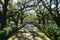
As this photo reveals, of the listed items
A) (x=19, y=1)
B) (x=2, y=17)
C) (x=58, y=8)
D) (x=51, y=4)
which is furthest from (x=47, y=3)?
(x=19, y=1)

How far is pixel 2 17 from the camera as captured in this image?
778 inches

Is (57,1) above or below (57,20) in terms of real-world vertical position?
above

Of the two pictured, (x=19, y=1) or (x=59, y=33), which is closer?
(x=59, y=33)

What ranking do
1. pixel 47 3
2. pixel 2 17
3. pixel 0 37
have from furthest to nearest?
pixel 47 3
pixel 2 17
pixel 0 37

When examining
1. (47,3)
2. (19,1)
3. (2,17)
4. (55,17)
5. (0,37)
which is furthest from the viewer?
(19,1)

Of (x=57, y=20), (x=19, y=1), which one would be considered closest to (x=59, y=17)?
(x=57, y=20)

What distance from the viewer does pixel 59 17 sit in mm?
25062

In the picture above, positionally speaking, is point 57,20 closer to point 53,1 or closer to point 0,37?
point 53,1

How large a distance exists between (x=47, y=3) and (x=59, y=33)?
13.6m

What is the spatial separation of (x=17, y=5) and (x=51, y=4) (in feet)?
47.7

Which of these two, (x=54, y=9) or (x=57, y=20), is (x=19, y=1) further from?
(x=57, y=20)

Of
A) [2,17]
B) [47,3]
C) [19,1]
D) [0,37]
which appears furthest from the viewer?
[19,1]

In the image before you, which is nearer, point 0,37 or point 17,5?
point 0,37

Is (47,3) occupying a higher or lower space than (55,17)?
higher
